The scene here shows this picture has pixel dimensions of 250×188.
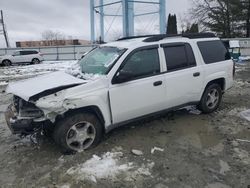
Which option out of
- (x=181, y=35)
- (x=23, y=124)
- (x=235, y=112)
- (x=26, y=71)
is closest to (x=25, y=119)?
(x=23, y=124)

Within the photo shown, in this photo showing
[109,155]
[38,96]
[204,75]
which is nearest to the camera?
[38,96]

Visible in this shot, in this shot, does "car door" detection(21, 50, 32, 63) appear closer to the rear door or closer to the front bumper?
the rear door

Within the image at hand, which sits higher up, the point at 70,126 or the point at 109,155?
the point at 70,126

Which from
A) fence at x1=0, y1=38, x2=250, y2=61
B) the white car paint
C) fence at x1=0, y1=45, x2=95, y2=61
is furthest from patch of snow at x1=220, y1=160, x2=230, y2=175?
fence at x1=0, y1=45, x2=95, y2=61

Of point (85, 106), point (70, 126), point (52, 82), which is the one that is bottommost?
point (70, 126)

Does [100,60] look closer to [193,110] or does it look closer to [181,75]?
[181,75]

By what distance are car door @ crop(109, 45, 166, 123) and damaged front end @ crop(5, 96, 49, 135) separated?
1.18m

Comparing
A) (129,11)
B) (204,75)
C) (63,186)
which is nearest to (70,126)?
(63,186)

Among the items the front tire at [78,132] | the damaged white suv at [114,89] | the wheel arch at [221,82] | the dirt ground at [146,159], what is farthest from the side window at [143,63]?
the wheel arch at [221,82]

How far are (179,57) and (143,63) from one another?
3.10 feet

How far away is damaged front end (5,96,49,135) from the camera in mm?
4418

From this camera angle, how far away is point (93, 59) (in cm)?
567

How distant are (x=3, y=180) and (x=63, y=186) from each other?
3.01 feet

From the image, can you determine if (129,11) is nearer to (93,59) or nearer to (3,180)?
(93,59)
